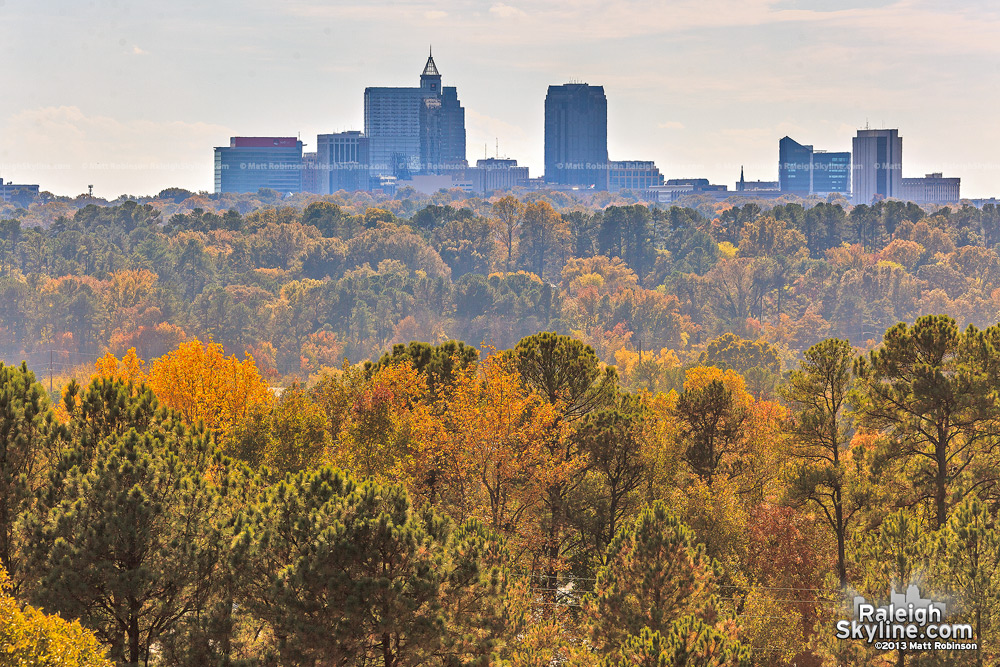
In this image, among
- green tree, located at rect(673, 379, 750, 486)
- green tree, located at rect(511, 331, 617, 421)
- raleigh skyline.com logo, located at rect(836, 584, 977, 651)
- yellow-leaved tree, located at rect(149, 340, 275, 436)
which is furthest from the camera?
yellow-leaved tree, located at rect(149, 340, 275, 436)

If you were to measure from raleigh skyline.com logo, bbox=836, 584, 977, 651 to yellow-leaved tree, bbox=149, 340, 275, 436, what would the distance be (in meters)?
23.9

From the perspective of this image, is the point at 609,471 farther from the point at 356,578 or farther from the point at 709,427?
the point at 356,578

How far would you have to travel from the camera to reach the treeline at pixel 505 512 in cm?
2528

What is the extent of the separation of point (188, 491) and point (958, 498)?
2159cm

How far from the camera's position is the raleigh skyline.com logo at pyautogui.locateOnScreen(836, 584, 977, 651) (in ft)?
88.1

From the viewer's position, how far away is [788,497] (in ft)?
116

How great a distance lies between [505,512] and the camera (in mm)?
37719

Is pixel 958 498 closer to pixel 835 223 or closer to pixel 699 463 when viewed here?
pixel 699 463

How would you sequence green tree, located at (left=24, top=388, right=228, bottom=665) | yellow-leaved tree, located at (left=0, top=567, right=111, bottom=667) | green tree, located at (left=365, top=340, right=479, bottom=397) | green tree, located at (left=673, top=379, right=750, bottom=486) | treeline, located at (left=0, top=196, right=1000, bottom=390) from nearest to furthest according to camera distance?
yellow-leaved tree, located at (left=0, top=567, right=111, bottom=667)
green tree, located at (left=24, top=388, right=228, bottom=665)
green tree, located at (left=673, top=379, right=750, bottom=486)
green tree, located at (left=365, top=340, right=479, bottom=397)
treeline, located at (left=0, top=196, right=1000, bottom=390)

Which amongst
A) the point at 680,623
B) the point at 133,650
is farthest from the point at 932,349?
the point at 133,650

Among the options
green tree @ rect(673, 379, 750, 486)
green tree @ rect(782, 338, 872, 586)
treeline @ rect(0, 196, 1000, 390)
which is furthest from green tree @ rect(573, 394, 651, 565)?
treeline @ rect(0, 196, 1000, 390)

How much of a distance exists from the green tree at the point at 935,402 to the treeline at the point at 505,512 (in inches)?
3.2

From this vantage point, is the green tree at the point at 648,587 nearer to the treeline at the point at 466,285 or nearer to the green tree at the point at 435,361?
the green tree at the point at 435,361

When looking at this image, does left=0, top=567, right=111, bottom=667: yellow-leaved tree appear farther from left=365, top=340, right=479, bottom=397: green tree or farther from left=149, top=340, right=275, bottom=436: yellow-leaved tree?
left=149, top=340, right=275, bottom=436: yellow-leaved tree
